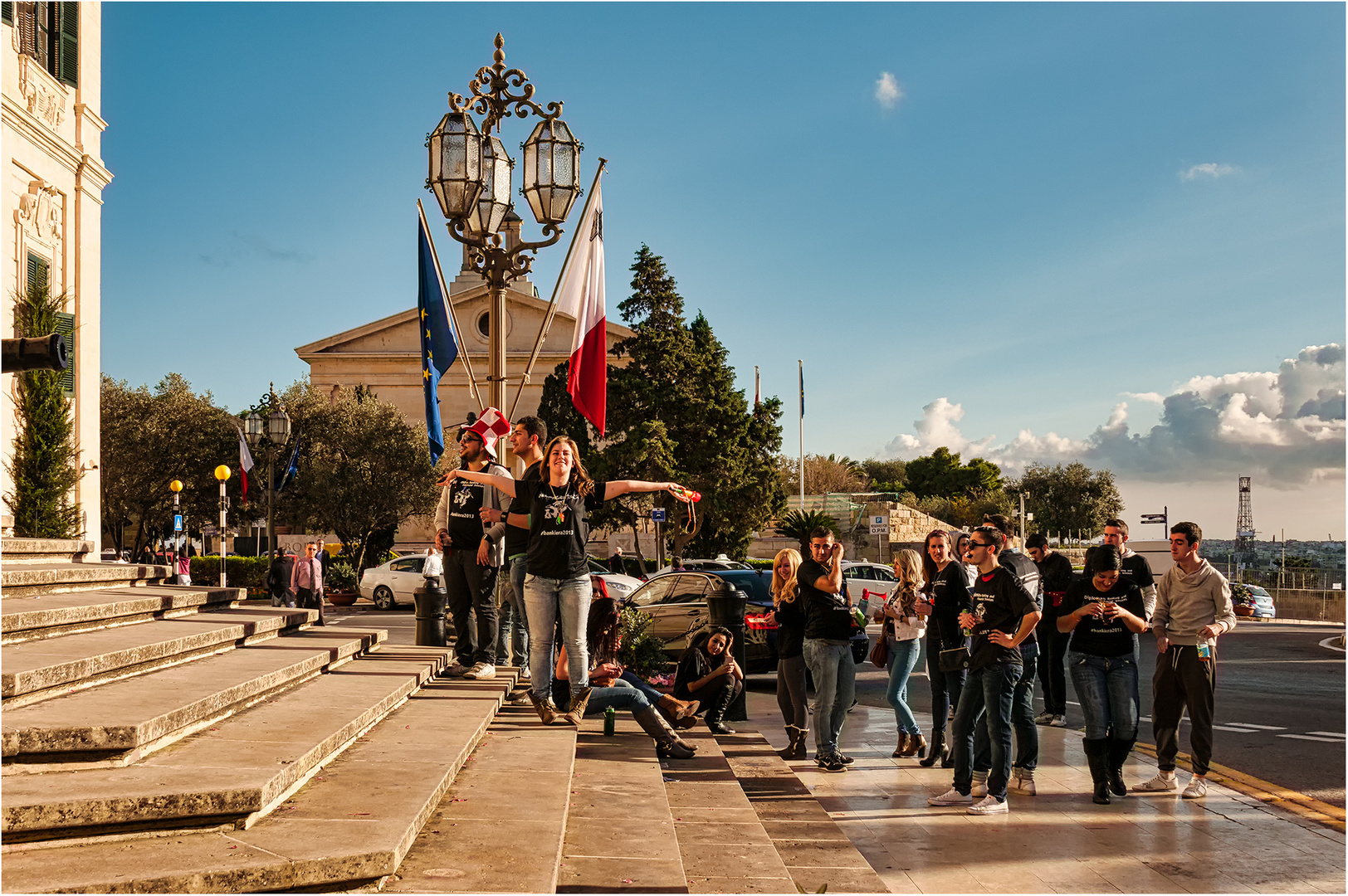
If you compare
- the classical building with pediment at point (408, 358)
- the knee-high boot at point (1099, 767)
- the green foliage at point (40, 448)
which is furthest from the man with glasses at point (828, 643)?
the classical building with pediment at point (408, 358)

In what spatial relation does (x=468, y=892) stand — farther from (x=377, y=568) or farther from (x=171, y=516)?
(x=171, y=516)

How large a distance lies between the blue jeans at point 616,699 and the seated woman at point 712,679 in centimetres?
173

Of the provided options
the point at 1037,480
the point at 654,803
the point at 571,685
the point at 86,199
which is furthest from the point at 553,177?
the point at 1037,480

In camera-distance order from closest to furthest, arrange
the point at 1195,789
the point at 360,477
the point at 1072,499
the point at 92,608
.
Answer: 1. the point at 92,608
2. the point at 1195,789
3. the point at 360,477
4. the point at 1072,499

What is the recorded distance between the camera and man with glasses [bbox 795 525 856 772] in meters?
7.86

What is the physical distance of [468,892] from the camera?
3.46 m

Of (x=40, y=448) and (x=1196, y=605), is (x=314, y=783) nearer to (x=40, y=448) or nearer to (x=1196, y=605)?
(x=1196, y=605)

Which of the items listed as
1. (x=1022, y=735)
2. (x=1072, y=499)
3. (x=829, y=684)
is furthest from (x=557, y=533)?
(x=1072, y=499)

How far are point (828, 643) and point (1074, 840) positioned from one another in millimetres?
2433

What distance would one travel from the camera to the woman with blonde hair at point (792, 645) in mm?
8266

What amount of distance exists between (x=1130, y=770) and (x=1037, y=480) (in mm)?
83207

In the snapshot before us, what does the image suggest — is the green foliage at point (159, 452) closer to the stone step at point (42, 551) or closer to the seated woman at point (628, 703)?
the stone step at point (42, 551)

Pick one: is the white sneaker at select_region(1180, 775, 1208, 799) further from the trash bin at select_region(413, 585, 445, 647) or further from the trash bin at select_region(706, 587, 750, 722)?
the trash bin at select_region(413, 585, 445, 647)

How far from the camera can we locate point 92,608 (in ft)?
20.6
